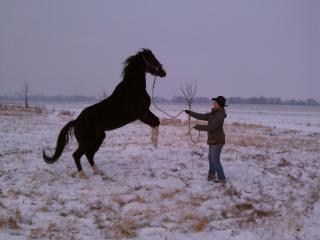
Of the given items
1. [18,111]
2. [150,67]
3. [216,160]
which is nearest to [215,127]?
[216,160]

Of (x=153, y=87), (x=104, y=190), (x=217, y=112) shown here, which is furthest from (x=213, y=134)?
(x=104, y=190)

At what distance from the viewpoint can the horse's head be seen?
8961 millimetres

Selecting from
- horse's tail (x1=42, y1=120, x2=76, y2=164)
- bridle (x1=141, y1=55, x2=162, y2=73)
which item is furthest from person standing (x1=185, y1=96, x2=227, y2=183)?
horse's tail (x1=42, y1=120, x2=76, y2=164)

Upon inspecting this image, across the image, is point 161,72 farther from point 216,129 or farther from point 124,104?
point 216,129

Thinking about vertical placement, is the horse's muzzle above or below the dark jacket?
above

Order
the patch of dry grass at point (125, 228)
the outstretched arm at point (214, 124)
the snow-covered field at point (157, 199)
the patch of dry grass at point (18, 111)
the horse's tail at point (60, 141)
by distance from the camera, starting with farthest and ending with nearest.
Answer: the patch of dry grass at point (18, 111), the horse's tail at point (60, 141), the outstretched arm at point (214, 124), the snow-covered field at point (157, 199), the patch of dry grass at point (125, 228)

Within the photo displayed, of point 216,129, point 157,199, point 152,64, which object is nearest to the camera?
point 157,199

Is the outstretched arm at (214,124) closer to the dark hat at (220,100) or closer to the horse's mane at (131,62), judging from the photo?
the dark hat at (220,100)

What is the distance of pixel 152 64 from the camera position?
8969mm

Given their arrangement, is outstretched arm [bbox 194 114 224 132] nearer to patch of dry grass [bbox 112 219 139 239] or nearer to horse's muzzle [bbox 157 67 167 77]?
horse's muzzle [bbox 157 67 167 77]

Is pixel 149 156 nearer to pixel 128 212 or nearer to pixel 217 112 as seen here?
pixel 217 112

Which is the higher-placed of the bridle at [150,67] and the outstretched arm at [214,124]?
the bridle at [150,67]

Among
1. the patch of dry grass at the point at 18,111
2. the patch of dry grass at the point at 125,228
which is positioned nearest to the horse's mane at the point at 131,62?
the patch of dry grass at the point at 125,228

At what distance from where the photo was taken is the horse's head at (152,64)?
896 cm
